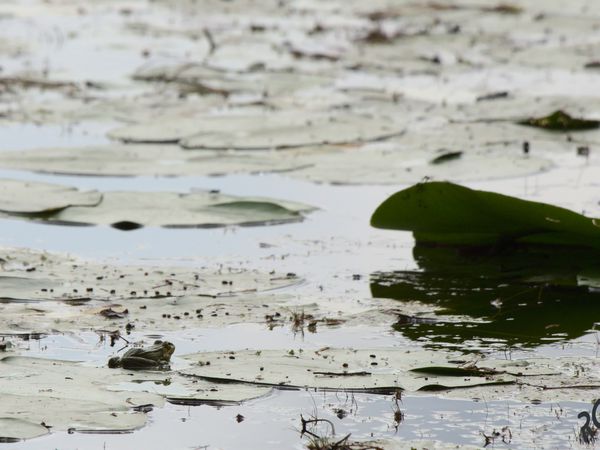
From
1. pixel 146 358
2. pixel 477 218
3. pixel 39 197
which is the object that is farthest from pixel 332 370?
pixel 39 197

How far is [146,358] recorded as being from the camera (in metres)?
3.77

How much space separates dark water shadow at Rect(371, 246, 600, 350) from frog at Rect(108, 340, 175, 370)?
78 cm

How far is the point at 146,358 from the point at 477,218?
1697 millimetres

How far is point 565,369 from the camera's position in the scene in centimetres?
Answer: 380

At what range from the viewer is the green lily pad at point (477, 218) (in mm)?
4941

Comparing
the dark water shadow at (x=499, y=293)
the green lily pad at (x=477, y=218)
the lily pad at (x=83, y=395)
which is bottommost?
the lily pad at (x=83, y=395)

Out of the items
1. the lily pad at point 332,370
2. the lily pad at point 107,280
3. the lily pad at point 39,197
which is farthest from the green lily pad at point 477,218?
the lily pad at point 39,197

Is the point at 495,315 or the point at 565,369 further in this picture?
the point at 495,315

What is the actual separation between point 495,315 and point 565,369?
626 mm

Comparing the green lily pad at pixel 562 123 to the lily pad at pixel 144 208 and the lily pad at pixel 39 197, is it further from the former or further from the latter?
the lily pad at pixel 39 197

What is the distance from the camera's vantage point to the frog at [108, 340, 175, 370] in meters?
3.75

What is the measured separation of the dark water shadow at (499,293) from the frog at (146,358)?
2.55ft

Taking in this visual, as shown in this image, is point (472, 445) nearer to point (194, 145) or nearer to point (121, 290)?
point (121, 290)

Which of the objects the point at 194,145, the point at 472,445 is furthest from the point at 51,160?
the point at 472,445
